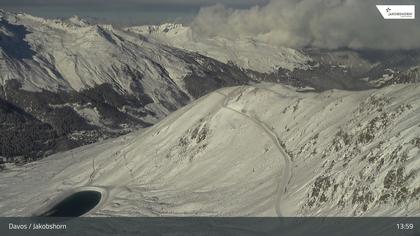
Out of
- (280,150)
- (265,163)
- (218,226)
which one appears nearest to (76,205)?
(265,163)

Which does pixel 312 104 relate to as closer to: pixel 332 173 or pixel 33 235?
pixel 332 173

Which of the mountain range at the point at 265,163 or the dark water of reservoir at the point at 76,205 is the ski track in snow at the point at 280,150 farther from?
the dark water of reservoir at the point at 76,205

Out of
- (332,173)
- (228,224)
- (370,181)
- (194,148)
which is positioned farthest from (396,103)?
(194,148)

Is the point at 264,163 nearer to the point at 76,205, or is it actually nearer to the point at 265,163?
the point at 265,163

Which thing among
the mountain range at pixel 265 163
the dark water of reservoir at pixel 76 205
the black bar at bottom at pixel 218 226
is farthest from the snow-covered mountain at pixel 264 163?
the black bar at bottom at pixel 218 226

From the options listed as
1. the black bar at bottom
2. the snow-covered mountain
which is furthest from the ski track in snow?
the black bar at bottom
